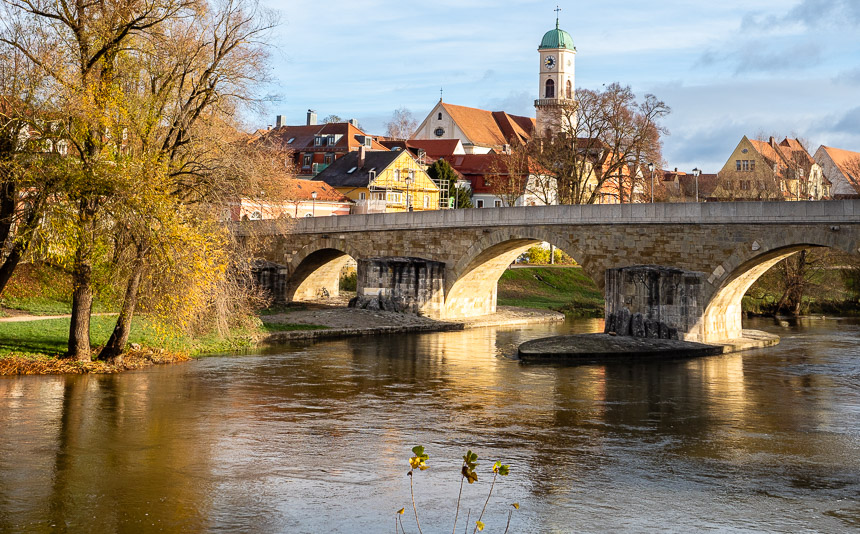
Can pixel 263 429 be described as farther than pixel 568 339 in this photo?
No

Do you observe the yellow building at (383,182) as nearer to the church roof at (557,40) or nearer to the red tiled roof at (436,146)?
the red tiled roof at (436,146)

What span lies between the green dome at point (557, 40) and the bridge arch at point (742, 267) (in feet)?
171

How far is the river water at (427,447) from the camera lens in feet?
36.5

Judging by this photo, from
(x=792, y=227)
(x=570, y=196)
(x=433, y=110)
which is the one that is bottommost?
(x=792, y=227)

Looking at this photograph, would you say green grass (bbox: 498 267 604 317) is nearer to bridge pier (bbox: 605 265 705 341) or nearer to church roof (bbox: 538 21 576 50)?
bridge pier (bbox: 605 265 705 341)

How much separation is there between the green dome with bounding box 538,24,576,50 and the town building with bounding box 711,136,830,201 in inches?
726

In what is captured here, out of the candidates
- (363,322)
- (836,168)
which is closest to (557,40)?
(836,168)

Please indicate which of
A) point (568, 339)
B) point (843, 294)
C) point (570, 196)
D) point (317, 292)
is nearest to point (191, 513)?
point (568, 339)

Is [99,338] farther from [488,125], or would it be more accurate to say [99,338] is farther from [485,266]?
[488,125]

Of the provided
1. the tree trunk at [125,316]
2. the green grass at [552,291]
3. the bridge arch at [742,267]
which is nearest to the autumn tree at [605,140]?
the green grass at [552,291]

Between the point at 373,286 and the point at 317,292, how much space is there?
766cm

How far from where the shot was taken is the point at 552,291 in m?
46.9

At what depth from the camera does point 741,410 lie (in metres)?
18.3

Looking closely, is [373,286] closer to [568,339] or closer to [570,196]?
[568,339]
